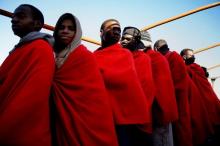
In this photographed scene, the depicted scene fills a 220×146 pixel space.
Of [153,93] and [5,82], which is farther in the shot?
[153,93]

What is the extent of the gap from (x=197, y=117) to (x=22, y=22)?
12.5 feet

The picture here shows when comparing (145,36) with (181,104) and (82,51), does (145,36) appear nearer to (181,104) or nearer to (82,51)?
(181,104)

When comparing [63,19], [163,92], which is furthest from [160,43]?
[63,19]

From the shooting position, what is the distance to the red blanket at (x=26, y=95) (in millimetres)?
2191

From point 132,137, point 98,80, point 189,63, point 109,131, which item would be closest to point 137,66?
point 132,137

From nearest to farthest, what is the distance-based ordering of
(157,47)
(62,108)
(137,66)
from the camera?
(62,108) → (137,66) → (157,47)

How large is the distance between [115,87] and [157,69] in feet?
3.59

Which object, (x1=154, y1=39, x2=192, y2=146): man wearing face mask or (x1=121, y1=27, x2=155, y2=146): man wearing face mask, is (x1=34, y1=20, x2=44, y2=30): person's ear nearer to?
(x1=121, y1=27, x2=155, y2=146): man wearing face mask

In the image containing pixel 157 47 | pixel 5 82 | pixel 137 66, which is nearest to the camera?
pixel 5 82

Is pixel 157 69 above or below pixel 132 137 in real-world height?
above

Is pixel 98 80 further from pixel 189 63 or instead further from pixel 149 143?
pixel 189 63

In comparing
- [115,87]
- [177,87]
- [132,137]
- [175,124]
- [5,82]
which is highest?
[5,82]

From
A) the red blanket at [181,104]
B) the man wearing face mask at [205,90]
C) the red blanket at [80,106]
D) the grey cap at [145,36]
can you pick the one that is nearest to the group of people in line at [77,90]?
the red blanket at [80,106]

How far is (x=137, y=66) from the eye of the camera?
4.07 m
